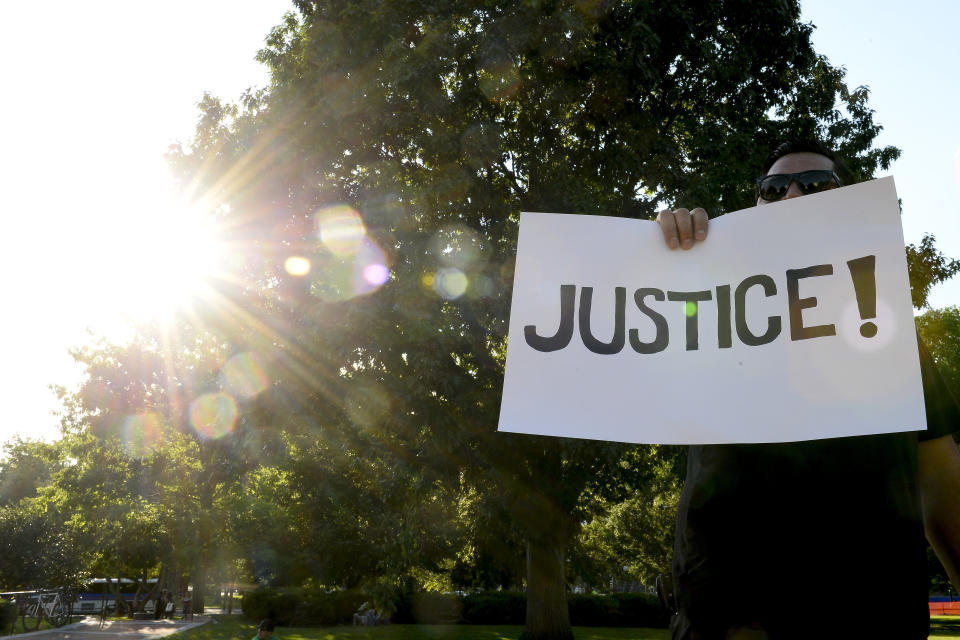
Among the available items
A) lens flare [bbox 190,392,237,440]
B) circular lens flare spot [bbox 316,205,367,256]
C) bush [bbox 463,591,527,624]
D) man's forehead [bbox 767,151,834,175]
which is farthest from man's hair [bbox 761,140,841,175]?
bush [bbox 463,591,527,624]

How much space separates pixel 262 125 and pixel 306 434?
236 inches

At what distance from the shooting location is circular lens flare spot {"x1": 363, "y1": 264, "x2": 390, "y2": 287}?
12844 millimetres

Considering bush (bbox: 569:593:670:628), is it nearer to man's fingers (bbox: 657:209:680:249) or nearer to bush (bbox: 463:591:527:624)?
bush (bbox: 463:591:527:624)

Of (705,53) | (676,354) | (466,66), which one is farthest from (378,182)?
(676,354)

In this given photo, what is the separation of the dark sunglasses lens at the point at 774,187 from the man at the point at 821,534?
0.59 m

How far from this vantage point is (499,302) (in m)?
12.6

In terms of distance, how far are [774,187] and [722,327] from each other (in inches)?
17.5

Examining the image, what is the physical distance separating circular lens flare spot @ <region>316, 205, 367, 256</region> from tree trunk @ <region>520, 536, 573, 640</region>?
879cm

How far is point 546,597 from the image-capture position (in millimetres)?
18375

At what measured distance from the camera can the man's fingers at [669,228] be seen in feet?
6.74

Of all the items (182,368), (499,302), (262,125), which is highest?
(262,125)

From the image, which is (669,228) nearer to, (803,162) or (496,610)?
(803,162)

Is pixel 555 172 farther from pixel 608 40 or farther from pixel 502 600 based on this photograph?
pixel 502 600

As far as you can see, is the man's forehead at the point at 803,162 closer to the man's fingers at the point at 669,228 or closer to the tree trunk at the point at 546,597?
the man's fingers at the point at 669,228
